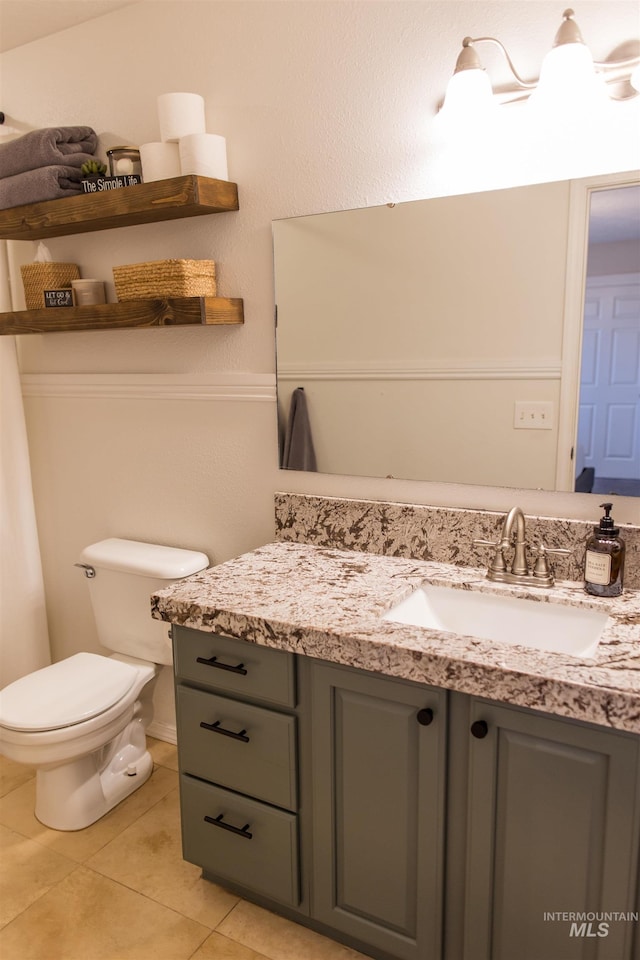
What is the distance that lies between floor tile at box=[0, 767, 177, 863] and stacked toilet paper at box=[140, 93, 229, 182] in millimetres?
1937

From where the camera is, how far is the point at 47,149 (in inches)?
86.0

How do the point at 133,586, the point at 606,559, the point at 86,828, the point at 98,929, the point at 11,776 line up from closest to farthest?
the point at 606,559, the point at 98,929, the point at 86,828, the point at 133,586, the point at 11,776

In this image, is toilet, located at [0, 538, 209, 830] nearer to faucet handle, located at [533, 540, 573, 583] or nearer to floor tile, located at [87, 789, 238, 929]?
floor tile, located at [87, 789, 238, 929]

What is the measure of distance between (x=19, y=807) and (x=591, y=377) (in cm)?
218

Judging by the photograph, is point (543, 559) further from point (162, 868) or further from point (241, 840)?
point (162, 868)

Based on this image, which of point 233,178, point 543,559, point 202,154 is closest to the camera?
point 543,559

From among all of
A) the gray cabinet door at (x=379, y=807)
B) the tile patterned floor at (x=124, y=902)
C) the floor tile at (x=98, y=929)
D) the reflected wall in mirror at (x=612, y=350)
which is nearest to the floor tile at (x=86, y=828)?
the tile patterned floor at (x=124, y=902)

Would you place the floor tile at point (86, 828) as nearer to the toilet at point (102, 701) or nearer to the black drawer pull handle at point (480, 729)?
the toilet at point (102, 701)

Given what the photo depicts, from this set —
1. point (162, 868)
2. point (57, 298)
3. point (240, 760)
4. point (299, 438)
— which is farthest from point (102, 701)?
point (57, 298)

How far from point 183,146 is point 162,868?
80.1 inches

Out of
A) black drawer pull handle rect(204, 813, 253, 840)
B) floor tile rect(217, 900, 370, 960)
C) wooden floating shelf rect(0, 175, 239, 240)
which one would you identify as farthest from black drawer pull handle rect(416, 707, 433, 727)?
wooden floating shelf rect(0, 175, 239, 240)

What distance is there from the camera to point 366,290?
192 cm

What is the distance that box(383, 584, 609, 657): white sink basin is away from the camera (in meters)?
1.57

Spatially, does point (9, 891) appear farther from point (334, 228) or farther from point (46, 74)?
point (46, 74)
